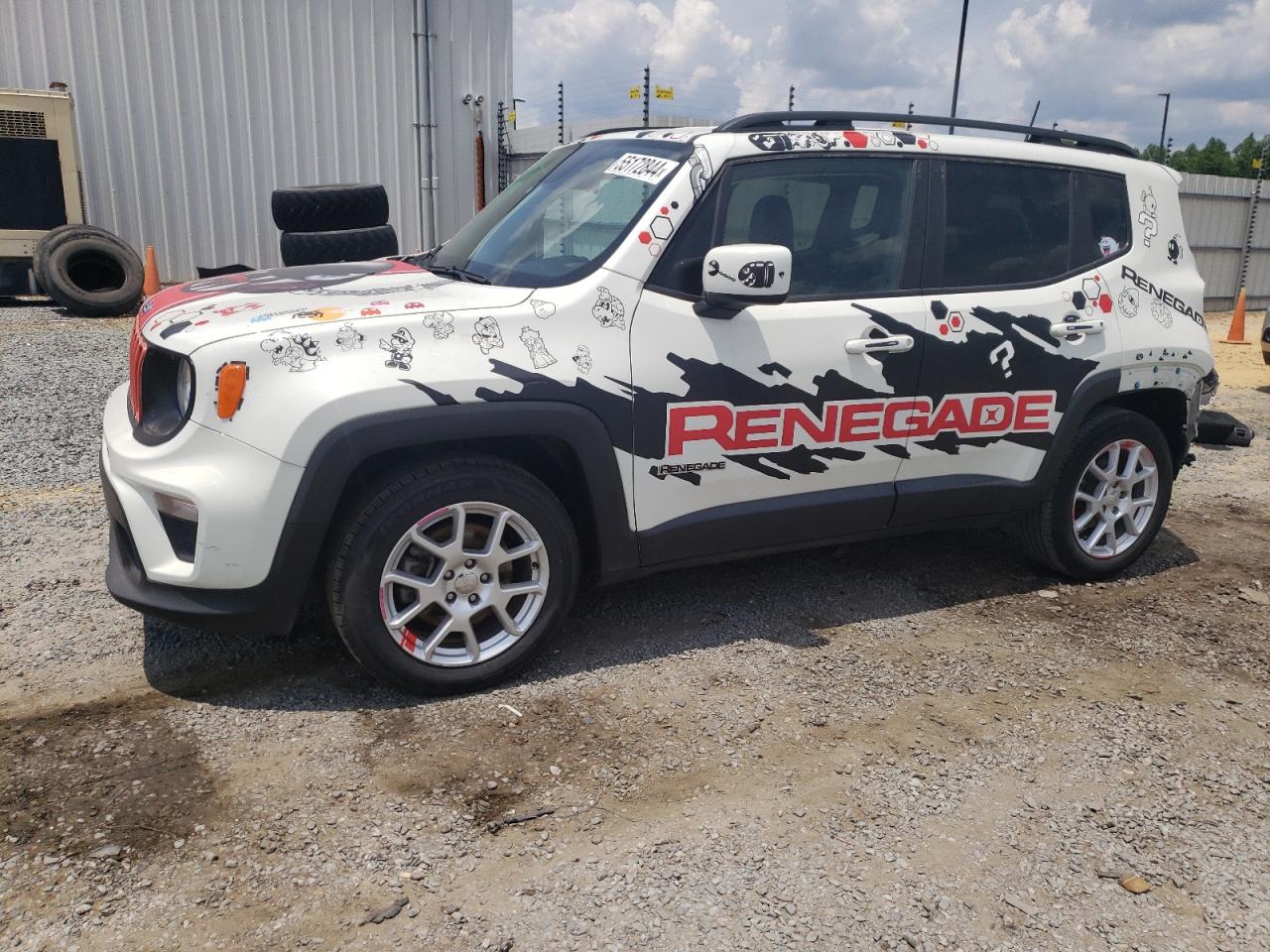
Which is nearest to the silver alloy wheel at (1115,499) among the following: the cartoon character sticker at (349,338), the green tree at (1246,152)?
the cartoon character sticker at (349,338)

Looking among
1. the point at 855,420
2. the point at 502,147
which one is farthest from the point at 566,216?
the point at 502,147

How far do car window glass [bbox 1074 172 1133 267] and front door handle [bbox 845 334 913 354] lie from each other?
3.51ft

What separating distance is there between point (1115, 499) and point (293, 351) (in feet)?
12.2

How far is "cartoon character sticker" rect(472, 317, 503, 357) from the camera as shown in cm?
334

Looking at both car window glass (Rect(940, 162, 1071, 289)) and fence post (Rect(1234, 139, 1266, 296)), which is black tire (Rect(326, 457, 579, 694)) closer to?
car window glass (Rect(940, 162, 1071, 289))

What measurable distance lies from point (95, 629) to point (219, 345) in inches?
58.7

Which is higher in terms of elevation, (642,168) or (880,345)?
(642,168)

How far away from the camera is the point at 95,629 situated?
3.90 m

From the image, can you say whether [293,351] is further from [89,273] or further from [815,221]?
[89,273]

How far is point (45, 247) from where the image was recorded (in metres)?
10.6

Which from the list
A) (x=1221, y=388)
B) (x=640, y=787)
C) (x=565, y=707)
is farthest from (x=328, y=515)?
(x=1221, y=388)

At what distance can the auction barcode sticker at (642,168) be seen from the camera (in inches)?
148

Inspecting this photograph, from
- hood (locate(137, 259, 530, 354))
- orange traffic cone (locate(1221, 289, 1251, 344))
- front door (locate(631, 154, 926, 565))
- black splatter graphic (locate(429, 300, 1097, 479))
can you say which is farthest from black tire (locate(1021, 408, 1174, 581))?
orange traffic cone (locate(1221, 289, 1251, 344))

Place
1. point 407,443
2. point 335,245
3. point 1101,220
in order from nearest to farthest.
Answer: point 407,443 → point 1101,220 → point 335,245
